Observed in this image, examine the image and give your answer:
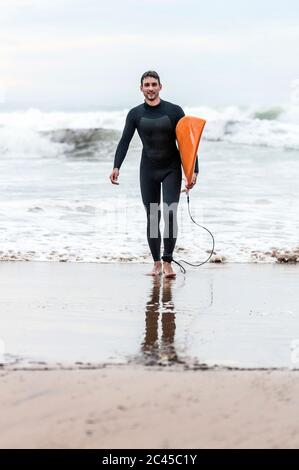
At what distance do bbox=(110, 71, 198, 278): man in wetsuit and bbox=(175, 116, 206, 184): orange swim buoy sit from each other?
0.22 feet

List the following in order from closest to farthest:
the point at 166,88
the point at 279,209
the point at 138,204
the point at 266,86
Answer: the point at 279,209 < the point at 138,204 < the point at 266,86 < the point at 166,88

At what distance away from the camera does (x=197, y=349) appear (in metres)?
4.77

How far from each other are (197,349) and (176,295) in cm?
187

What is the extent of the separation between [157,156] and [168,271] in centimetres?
97

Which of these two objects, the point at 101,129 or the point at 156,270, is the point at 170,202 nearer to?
the point at 156,270

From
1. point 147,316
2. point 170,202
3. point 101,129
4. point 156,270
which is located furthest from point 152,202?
point 101,129

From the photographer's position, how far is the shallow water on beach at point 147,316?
461 cm

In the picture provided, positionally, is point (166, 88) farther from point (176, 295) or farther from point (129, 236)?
point (176, 295)

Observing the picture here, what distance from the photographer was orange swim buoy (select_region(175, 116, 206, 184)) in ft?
24.4

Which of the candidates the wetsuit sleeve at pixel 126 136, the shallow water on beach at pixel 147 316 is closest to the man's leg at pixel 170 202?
the shallow water on beach at pixel 147 316

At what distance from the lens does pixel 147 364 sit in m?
4.37

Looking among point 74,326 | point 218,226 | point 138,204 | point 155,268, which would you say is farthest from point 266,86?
point 74,326

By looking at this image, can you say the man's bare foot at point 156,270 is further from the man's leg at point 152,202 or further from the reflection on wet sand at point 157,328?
the reflection on wet sand at point 157,328

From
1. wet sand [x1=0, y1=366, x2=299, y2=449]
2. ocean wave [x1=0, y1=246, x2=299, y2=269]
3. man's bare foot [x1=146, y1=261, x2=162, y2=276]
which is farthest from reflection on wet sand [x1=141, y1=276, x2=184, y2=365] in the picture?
ocean wave [x1=0, y1=246, x2=299, y2=269]
